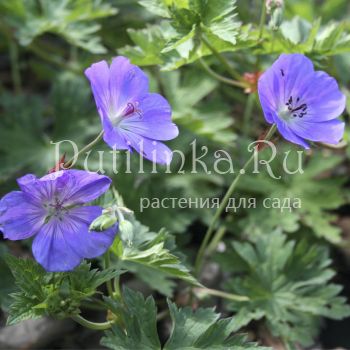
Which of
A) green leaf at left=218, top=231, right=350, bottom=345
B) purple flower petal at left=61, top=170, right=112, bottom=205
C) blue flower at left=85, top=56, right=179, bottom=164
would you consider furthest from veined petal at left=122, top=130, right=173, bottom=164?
green leaf at left=218, top=231, right=350, bottom=345

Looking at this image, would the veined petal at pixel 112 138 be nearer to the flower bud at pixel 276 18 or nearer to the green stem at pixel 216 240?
the flower bud at pixel 276 18

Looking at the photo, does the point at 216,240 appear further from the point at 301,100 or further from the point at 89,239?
the point at 89,239

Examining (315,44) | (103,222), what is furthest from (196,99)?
(103,222)

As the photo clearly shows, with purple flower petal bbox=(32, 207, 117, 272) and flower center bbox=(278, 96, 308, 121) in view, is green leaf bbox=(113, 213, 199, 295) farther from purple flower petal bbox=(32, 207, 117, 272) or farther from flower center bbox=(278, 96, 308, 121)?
flower center bbox=(278, 96, 308, 121)

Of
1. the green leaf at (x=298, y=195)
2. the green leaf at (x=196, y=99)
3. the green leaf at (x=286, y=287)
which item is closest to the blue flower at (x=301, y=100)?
the green leaf at (x=286, y=287)

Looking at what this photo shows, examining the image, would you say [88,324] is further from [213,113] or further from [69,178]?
[213,113]
